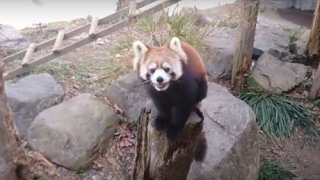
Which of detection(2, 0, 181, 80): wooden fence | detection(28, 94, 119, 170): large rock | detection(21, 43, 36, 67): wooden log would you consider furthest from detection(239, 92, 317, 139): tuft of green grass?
detection(21, 43, 36, 67): wooden log

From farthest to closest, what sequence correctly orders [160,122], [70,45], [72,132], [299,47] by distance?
[299,47], [70,45], [72,132], [160,122]

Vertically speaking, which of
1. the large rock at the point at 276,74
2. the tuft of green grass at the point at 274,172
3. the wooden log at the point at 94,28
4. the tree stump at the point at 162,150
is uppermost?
the wooden log at the point at 94,28

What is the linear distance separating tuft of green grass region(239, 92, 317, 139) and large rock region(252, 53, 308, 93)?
144 mm

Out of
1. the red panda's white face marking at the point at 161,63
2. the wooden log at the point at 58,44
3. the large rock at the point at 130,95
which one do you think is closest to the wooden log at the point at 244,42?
the large rock at the point at 130,95

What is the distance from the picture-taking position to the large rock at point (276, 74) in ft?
14.1

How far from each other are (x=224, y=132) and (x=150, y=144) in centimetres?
105

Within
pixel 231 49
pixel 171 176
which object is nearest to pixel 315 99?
pixel 231 49

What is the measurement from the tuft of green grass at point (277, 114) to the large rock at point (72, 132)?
133cm

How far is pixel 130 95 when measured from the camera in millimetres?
3719

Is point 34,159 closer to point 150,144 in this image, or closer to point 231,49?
point 150,144

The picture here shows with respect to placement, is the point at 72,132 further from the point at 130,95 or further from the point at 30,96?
the point at 130,95

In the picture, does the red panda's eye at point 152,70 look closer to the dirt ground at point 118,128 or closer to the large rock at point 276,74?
the dirt ground at point 118,128

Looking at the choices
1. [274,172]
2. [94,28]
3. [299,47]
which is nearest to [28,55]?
[94,28]

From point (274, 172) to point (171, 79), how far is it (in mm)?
1855
